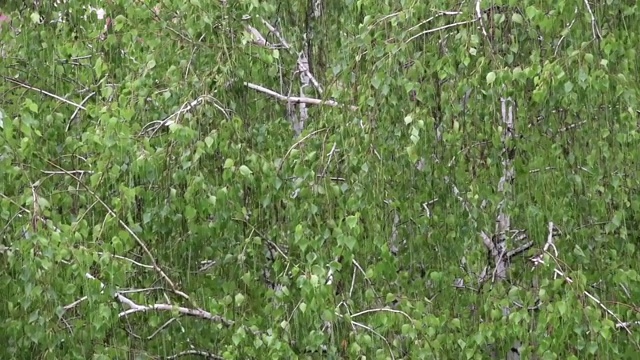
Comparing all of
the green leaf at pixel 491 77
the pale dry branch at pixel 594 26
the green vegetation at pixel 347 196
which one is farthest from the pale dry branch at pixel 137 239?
the pale dry branch at pixel 594 26

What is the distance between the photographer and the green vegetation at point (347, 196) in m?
3.65

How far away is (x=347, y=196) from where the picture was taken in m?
3.88

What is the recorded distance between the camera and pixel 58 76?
492 cm

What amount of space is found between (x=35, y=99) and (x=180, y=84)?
95 centimetres

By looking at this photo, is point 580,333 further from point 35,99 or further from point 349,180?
point 35,99

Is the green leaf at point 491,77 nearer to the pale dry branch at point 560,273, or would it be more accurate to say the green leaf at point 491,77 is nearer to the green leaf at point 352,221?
the green leaf at point 352,221

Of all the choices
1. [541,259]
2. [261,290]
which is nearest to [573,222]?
[541,259]

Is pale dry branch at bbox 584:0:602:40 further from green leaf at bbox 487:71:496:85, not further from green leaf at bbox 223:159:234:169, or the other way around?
green leaf at bbox 223:159:234:169

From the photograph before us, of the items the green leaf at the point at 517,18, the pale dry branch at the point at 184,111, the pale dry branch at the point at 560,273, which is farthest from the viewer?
the pale dry branch at the point at 184,111

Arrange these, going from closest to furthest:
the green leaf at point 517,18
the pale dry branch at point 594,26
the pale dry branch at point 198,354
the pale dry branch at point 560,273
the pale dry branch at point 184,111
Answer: the pale dry branch at point 594,26, the green leaf at point 517,18, the pale dry branch at point 560,273, the pale dry branch at point 184,111, the pale dry branch at point 198,354

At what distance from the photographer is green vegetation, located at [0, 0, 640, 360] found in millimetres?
3646

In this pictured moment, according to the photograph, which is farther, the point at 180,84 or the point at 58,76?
the point at 58,76

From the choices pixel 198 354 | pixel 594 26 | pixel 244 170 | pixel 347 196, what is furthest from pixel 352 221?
pixel 198 354

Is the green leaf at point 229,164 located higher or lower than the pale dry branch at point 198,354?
higher
